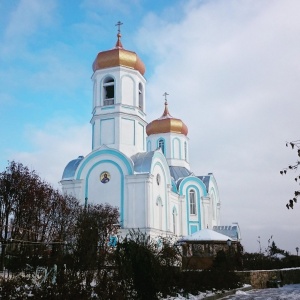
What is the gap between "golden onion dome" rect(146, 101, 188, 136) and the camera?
3806cm

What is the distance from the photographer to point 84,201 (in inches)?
1026

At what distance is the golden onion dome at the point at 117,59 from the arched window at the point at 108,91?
91 cm

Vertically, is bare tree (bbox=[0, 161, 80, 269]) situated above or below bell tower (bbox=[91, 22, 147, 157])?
below

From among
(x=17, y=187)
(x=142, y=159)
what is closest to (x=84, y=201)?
(x=142, y=159)

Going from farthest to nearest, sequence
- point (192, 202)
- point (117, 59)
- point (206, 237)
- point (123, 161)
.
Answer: point (192, 202) → point (117, 59) → point (123, 161) → point (206, 237)

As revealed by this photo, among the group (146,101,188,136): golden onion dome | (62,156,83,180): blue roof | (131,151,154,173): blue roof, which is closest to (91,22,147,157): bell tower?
(131,151,154,173): blue roof

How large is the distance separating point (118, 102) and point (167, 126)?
11.3 meters

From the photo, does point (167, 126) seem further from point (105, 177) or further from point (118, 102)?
point (105, 177)

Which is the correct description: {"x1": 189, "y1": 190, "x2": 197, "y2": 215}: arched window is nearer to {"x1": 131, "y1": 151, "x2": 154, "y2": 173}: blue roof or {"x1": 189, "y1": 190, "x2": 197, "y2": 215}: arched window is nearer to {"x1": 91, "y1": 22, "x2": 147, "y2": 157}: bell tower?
{"x1": 91, "y1": 22, "x2": 147, "y2": 157}: bell tower

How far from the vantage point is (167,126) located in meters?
38.1

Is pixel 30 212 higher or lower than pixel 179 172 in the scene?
lower

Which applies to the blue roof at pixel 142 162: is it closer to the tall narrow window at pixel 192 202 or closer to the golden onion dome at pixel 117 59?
the golden onion dome at pixel 117 59

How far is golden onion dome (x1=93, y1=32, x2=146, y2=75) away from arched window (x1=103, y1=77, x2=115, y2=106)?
0.91m

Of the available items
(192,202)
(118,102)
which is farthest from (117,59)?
(192,202)
